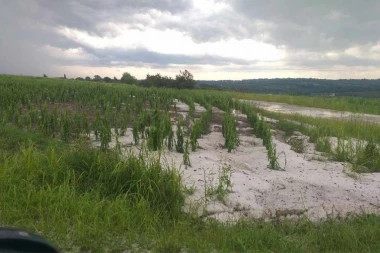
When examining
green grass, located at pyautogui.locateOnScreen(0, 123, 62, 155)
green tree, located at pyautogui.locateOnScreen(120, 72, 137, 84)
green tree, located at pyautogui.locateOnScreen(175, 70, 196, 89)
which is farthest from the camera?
green tree, located at pyautogui.locateOnScreen(120, 72, 137, 84)

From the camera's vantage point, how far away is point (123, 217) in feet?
14.0

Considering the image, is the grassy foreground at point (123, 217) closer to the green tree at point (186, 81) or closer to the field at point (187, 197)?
the field at point (187, 197)

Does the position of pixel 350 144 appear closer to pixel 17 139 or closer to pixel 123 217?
pixel 123 217

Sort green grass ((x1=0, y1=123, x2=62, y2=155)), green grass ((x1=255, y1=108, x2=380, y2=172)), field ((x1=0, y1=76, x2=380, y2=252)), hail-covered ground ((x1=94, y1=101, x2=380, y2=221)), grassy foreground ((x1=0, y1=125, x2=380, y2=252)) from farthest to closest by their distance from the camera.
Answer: green grass ((x1=255, y1=108, x2=380, y2=172)), green grass ((x1=0, y1=123, x2=62, y2=155)), hail-covered ground ((x1=94, y1=101, x2=380, y2=221)), field ((x1=0, y1=76, x2=380, y2=252)), grassy foreground ((x1=0, y1=125, x2=380, y2=252))

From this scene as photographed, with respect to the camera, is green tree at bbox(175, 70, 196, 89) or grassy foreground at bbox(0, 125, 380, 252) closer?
grassy foreground at bbox(0, 125, 380, 252)

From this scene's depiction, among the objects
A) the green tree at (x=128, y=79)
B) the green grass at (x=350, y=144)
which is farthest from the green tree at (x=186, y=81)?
the green grass at (x=350, y=144)

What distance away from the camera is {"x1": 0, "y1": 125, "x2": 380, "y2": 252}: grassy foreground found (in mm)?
3863

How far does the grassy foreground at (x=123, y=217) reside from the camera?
3.86 meters

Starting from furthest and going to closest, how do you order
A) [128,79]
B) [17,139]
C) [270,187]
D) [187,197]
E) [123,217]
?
[128,79] < [17,139] < [270,187] < [187,197] < [123,217]

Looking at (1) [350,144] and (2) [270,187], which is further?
(1) [350,144]

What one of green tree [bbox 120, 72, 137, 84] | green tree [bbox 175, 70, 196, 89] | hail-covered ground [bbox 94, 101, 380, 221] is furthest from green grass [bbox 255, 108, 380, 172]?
green tree [bbox 120, 72, 137, 84]

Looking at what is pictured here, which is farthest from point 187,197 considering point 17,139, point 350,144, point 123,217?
point 350,144

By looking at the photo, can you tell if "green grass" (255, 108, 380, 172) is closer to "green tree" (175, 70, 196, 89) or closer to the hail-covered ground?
the hail-covered ground

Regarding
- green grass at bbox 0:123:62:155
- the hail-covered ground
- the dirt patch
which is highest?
green grass at bbox 0:123:62:155
